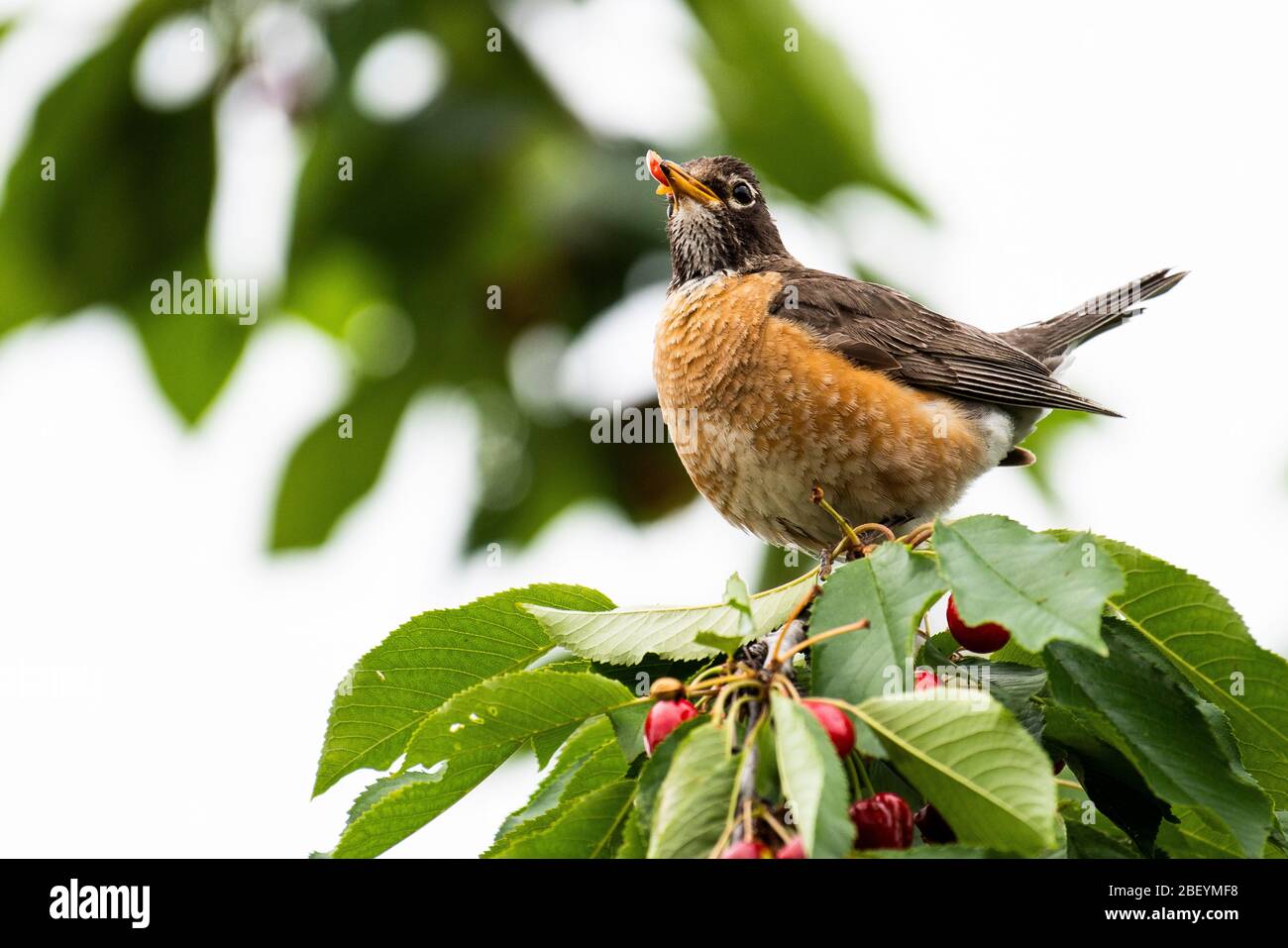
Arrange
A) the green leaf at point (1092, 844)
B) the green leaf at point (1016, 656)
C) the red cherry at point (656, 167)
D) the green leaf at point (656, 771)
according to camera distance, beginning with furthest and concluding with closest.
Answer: the red cherry at point (656, 167) → the green leaf at point (1016, 656) → the green leaf at point (1092, 844) → the green leaf at point (656, 771)

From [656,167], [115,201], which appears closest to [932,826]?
[656,167]

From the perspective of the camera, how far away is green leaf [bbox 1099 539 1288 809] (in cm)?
226

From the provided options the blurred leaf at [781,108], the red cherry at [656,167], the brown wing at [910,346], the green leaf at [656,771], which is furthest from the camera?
the blurred leaf at [781,108]

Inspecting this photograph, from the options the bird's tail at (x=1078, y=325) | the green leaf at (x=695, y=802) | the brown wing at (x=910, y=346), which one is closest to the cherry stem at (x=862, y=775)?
the green leaf at (x=695, y=802)

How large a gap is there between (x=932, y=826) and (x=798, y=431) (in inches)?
82.5

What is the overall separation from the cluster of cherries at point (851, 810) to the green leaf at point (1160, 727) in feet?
1.01

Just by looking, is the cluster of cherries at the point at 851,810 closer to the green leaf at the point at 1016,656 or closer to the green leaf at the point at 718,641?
the green leaf at the point at 718,641

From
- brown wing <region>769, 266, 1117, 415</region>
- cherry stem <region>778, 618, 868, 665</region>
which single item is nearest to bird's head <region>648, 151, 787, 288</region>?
brown wing <region>769, 266, 1117, 415</region>

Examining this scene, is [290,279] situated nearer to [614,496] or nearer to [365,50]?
[365,50]

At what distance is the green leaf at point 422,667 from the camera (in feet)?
8.09

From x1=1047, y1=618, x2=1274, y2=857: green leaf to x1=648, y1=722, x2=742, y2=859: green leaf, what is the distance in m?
0.68

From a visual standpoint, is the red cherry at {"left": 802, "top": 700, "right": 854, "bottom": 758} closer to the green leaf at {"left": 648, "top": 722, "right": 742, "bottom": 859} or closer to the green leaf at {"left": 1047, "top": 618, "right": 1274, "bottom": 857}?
the green leaf at {"left": 648, "top": 722, "right": 742, "bottom": 859}

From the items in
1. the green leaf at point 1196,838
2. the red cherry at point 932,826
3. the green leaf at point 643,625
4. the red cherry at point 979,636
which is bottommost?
the green leaf at point 1196,838
